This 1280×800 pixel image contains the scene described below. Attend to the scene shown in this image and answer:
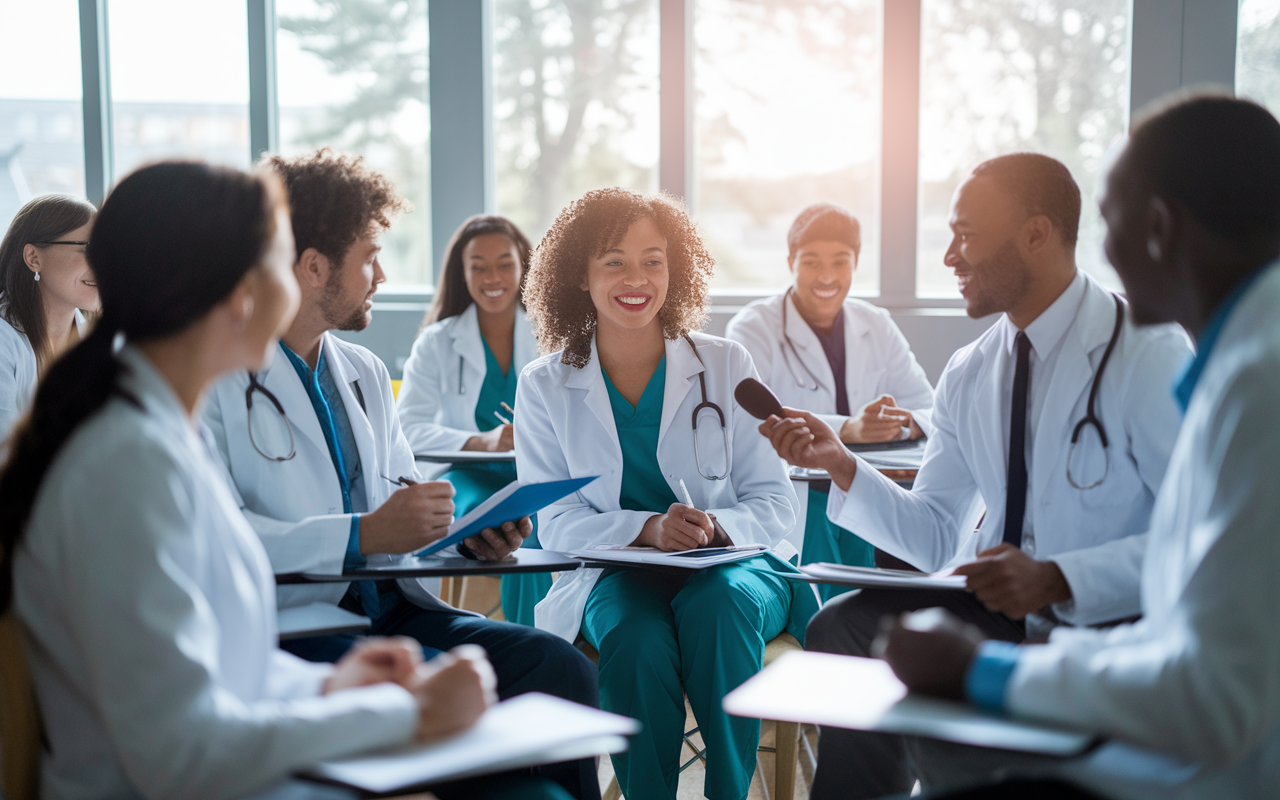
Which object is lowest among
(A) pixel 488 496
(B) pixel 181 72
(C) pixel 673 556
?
(A) pixel 488 496

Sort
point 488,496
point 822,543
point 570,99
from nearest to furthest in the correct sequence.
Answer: point 822,543 → point 488,496 → point 570,99

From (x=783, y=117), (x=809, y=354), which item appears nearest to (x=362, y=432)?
(x=809, y=354)

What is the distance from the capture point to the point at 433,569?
158 cm

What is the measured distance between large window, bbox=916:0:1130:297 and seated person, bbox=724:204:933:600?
1580 millimetres

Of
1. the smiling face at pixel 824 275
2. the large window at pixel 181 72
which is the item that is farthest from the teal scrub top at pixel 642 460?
the large window at pixel 181 72

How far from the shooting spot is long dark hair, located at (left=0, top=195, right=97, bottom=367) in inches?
110

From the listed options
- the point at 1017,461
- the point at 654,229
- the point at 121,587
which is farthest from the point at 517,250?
the point at 121,587

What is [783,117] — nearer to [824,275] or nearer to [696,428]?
[824,275]

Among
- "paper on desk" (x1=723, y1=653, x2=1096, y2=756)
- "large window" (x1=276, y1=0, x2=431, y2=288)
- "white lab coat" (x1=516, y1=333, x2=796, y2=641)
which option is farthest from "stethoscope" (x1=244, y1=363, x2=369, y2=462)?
"large window" (x1=276, y1=0, x2=431, y2=288)

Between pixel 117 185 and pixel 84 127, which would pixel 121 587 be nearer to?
pixel 117 185

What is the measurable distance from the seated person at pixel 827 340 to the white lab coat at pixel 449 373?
3.34 feet

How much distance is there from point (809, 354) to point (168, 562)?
3267mm

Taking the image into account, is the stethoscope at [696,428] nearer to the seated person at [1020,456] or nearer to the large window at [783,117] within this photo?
the seated person at [1020,456]

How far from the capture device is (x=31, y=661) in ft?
3.14
